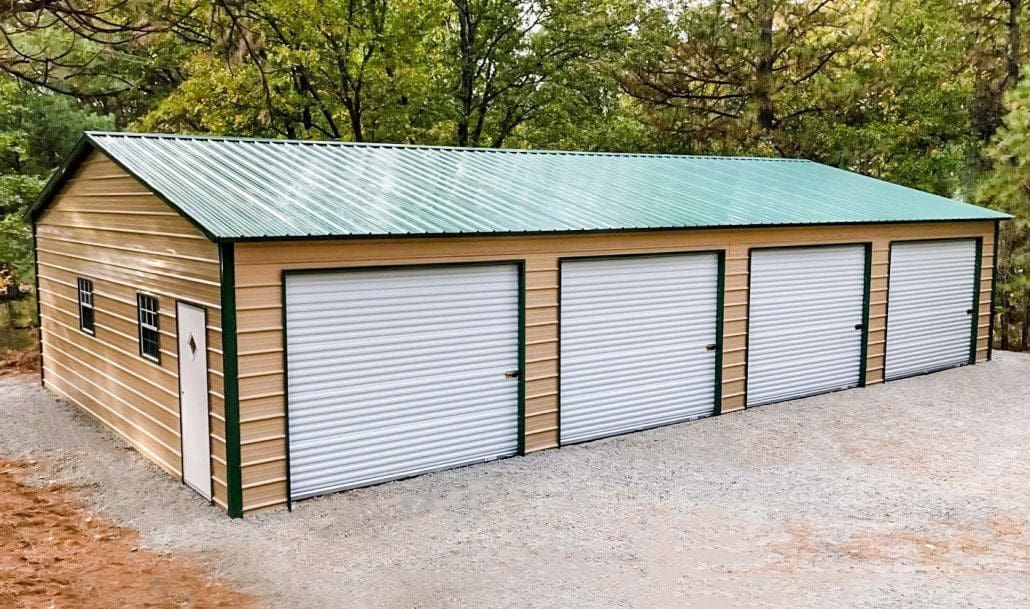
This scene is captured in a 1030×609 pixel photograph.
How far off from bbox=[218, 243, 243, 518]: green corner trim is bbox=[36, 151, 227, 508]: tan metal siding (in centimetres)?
18

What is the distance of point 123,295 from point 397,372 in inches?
148

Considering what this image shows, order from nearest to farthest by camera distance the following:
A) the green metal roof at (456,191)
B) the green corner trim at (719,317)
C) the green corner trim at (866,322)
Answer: the green metal roof at (456,191), the green corner trim at (719,317), the green corner trim at (866,322)

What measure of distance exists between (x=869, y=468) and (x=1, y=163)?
19.5 m

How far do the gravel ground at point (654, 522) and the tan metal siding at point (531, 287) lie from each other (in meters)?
0.52

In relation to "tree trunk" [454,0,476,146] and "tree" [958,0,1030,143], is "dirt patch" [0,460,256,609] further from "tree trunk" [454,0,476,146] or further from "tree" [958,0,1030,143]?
"tree" [958,0,1030,143]

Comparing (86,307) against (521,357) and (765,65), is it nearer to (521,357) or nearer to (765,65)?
(521,357)

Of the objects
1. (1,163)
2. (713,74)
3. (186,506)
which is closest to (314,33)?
(1,163)

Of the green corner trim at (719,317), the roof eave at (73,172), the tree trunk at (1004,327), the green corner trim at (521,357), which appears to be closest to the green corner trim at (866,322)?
the green corner trim at (719,317)

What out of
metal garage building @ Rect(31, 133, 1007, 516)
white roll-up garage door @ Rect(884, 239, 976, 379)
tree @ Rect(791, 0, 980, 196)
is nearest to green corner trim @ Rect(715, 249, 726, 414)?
metal garage building @ Rect(31, 133, 1007, 516)

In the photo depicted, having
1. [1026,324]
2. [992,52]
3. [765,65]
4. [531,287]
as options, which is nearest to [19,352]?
[531,287]

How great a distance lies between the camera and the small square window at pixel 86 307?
1141 centimetres

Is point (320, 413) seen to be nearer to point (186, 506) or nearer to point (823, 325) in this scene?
point (186, 506)

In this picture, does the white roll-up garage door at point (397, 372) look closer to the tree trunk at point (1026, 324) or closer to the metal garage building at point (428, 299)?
the metal garage building at point (428, 299)

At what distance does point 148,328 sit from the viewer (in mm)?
9633
